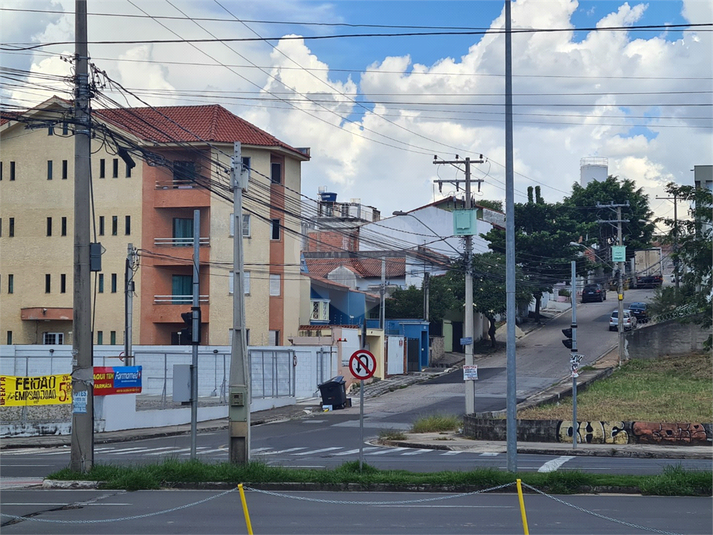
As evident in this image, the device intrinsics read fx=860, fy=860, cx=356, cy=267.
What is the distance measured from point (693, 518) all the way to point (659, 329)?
147 feet

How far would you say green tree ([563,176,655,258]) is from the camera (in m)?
80.5

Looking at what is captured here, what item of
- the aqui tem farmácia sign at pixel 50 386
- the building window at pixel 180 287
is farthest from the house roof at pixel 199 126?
the aqui tem farmácia sign at pixel 50 386

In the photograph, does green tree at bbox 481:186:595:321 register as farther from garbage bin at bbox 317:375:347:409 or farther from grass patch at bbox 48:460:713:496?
grass patch at bbox 48:460:713:496

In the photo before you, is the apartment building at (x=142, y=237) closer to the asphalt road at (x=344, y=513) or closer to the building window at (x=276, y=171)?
the building window at (x=276, y=171)

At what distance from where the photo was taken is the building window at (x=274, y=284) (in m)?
53.4

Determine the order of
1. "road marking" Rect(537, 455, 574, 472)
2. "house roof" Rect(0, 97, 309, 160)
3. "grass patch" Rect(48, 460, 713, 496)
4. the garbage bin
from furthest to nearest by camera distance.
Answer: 1. "house roof" Rect(0, 97, 309, 160)
2. the garbage bin
3. "road marking" Rect(537, 455, 574, 472)
4. "grass patch" Rect(48, 460, 713, 496)

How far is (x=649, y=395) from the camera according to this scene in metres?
39.4

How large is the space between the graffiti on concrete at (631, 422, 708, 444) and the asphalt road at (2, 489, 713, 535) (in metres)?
12.9

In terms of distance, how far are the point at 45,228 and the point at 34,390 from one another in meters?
23.8

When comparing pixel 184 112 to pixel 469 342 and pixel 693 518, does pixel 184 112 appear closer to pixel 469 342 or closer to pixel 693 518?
pixel 469 342

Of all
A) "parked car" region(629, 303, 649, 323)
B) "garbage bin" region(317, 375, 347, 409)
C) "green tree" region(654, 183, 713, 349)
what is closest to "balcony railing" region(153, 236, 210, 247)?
"garbage bin" region(317, 375, 347, 409)

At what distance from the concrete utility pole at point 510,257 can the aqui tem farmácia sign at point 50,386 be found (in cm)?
1838

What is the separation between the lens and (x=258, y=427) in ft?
119

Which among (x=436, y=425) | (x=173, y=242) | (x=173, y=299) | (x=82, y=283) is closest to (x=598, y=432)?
(x=436, y=425)
